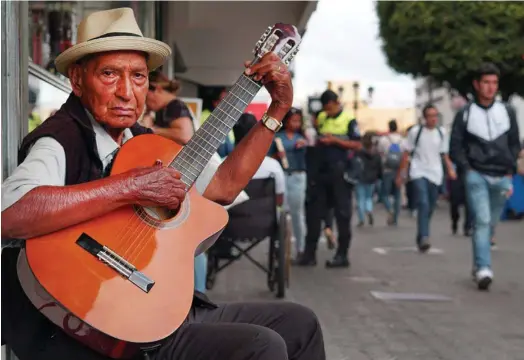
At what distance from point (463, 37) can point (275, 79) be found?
39.0 m

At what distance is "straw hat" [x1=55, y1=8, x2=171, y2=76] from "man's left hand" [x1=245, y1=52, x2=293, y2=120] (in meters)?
0.29

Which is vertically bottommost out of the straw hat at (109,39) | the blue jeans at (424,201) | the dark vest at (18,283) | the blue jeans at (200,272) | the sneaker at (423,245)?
the sneaker at (423,245)

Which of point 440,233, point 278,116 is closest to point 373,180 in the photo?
point 440,233

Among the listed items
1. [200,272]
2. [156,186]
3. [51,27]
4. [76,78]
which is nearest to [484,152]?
[200,272]

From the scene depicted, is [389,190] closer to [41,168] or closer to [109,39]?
[109,39]

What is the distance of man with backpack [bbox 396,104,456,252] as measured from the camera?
12.5 metres

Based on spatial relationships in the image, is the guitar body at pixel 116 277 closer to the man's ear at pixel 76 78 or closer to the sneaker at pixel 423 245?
the man's ear at pixel 76 78

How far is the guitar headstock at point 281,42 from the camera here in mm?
3139

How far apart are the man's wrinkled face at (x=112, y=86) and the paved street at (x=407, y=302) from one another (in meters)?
2.99

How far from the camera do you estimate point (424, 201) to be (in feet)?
41.2

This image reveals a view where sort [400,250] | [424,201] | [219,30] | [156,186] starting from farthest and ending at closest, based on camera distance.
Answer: [219,30]
[400,250]
[424,201]
[156,186]

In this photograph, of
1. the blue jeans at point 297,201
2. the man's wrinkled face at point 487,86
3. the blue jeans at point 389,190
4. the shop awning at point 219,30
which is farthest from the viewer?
the blue jeans at point 389,190

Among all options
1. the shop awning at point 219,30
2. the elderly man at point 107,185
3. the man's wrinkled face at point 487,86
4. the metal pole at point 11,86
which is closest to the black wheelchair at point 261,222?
the man's wrinkled face at point 487,86

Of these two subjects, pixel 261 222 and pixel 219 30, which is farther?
pixel 219 30
